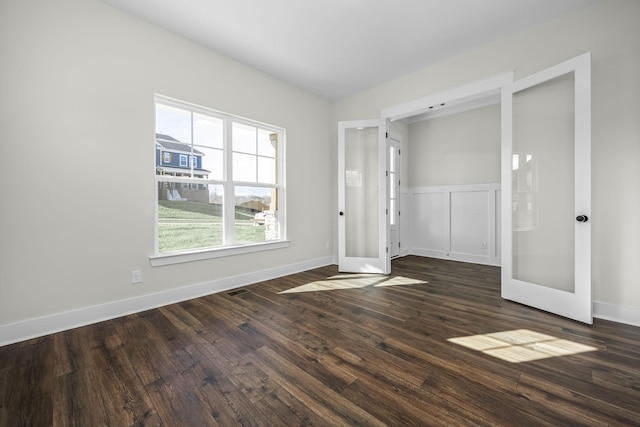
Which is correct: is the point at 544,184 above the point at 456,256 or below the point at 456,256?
above

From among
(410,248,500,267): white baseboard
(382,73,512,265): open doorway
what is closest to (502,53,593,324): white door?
(382,73,512,265): open doorway

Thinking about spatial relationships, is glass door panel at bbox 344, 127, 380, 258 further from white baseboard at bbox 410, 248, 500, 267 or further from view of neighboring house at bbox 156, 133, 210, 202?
view of neighboring house at bbox 156, 133, 210, 202

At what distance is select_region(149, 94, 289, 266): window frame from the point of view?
2762mm

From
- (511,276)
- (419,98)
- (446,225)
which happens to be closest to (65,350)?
(511,276)

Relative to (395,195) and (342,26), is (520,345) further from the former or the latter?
(395,195)

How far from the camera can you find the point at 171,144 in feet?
9.41

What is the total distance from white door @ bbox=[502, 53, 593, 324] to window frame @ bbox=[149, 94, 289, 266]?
A: 2.87 m

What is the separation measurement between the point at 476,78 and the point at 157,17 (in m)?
3.59

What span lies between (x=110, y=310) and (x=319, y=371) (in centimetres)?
211

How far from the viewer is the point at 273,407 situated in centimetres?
132

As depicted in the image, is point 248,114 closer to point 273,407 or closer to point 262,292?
point 262,292

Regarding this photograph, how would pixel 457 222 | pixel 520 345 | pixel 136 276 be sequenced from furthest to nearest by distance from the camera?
1. pixel 457 222
2. pixel 136 276
3. pixel 520 345

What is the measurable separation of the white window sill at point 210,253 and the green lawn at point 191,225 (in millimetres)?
124

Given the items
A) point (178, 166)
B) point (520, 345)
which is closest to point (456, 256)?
point (520, 345)
